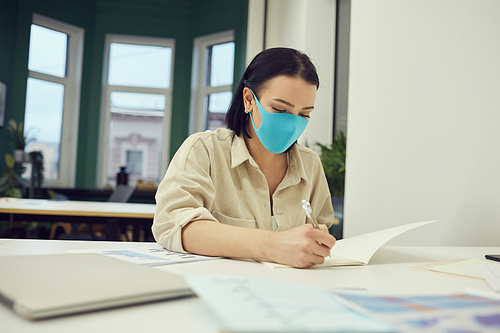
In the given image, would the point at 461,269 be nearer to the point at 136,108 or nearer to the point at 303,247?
the point at 303,247

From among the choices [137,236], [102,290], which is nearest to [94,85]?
[137,236]

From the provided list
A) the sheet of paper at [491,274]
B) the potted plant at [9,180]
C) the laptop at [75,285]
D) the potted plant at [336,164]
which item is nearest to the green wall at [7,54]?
the potted plant at [9,180]

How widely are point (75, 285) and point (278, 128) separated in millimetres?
790

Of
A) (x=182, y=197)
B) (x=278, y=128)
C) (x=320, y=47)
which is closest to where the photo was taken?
(x=182, y=197)

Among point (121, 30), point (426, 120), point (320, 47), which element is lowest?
point (426, 120)

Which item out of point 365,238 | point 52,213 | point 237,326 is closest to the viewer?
point 237,326

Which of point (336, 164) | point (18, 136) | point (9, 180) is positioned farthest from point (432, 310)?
point (18, 136)

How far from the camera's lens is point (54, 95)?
5.52 meters

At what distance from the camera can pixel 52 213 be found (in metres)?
2.34

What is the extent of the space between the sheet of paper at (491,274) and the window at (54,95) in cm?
544

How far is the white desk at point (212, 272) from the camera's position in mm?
421

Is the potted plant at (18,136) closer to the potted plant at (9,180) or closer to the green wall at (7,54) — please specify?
the green wall at (7,54)

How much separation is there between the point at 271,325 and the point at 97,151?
5896mm

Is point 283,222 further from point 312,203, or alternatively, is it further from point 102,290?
point 102,290
